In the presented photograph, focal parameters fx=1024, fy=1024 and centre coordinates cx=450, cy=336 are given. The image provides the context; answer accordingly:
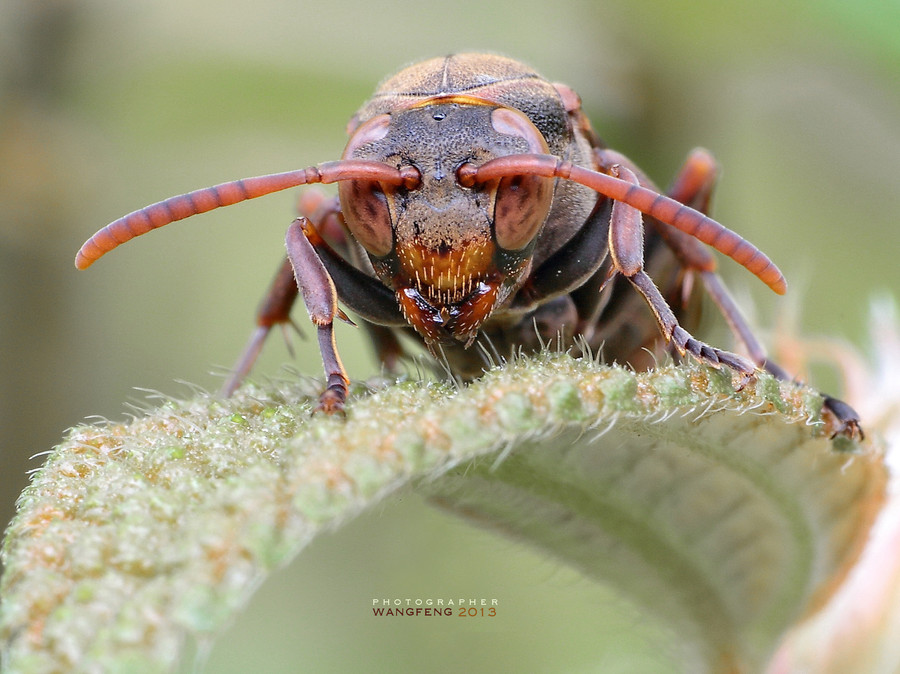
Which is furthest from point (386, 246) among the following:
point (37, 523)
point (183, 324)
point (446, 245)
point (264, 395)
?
point (183, 324)

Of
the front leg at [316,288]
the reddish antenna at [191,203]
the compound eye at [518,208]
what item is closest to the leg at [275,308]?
the front leg at [316,288]

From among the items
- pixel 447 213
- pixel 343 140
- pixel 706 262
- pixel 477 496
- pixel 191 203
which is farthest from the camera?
pixel 343 140

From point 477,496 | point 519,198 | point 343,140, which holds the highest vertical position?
point 519,198

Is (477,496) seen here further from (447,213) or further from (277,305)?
(277,305)

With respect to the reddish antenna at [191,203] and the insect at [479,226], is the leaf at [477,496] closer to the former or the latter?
the insect at [479,226]

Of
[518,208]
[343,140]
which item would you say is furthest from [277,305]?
[343,140]

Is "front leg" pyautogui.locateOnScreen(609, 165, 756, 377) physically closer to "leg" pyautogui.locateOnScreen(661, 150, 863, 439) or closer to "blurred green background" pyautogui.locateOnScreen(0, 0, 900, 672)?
"leg" pyautogui.locateOnScreen(661, 150, 863, 439)

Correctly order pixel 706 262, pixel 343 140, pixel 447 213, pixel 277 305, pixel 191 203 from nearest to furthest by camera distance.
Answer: pixel 191 203 → pixel 447 213 → pixel 706 262 → pixel 277 305 → pixel 343 140
